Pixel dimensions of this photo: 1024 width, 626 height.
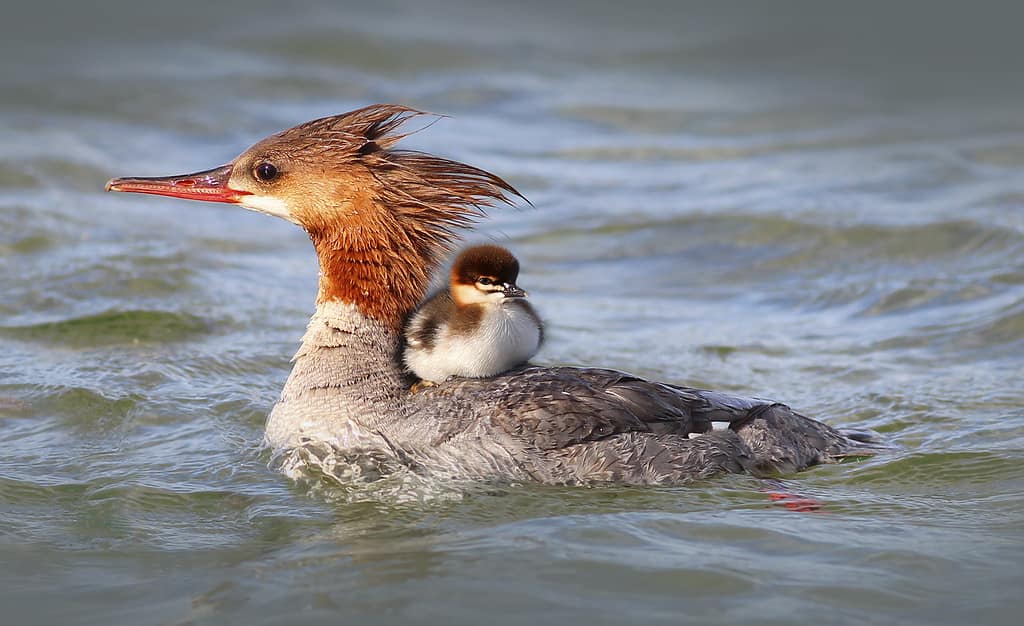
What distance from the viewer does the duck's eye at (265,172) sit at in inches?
263

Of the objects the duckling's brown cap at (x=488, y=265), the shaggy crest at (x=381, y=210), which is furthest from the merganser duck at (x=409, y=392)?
the duckling's brown cap at (x=488, y=265)

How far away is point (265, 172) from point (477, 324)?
4.44 ft

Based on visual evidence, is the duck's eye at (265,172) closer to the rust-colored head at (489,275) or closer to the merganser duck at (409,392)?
the merganser duck at (409,392)

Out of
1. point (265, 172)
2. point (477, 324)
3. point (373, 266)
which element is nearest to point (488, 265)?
point (477, 324)

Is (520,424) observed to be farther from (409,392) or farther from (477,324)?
(409,392)

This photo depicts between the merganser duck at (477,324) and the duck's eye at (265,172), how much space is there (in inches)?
40.7

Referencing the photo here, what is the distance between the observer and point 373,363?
21.5ft

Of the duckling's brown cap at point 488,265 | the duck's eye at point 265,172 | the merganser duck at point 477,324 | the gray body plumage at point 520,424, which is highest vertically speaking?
the duck's eye at point 265,172

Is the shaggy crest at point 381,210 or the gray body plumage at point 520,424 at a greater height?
the shaggy crest at point 381,210

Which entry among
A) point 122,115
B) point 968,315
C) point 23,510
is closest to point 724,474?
point 23,510

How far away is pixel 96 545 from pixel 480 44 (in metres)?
13.7

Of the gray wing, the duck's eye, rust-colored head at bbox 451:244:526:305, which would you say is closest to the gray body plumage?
the gray wing

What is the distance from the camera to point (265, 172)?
21.9 feet

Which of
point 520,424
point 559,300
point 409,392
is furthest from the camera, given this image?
point 559,300
